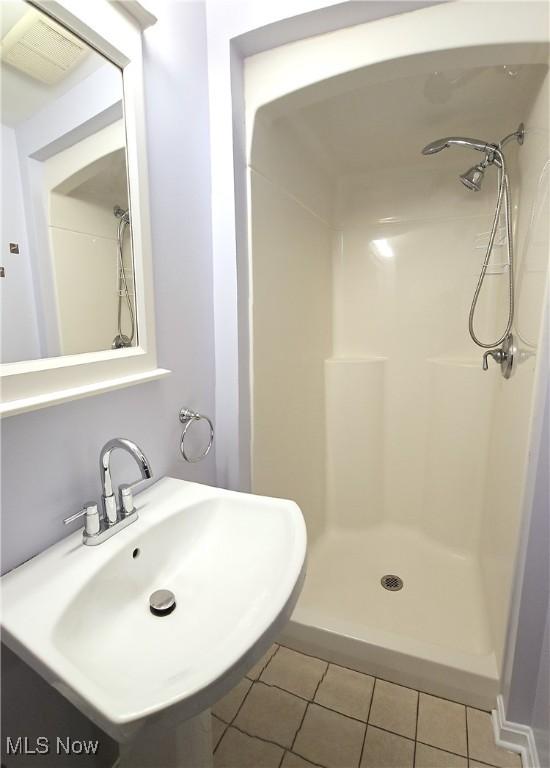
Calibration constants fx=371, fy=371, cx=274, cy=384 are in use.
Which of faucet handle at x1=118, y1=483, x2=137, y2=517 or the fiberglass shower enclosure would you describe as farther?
the fiberglass shower enclosure

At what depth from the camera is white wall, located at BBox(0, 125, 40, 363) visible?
0.67 metres

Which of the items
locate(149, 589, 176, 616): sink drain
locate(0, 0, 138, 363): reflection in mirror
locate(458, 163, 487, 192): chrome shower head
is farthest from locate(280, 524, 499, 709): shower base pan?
locate(458, 163, 487, 192): chrome shower head

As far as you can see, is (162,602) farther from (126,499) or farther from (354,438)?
(354,438)

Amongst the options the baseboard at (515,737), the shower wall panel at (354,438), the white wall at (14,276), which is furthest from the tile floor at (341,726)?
the white wall at (14,276)

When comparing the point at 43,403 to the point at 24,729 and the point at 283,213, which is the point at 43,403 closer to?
the point at 24,729

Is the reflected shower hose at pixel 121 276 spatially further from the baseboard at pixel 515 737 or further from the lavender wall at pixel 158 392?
the baseboard at pixel 515 737

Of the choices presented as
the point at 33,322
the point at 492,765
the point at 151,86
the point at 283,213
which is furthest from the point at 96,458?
the point at 492,765

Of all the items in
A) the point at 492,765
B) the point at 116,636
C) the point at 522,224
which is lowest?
the point at 492,765

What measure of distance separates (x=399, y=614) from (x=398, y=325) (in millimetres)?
1328

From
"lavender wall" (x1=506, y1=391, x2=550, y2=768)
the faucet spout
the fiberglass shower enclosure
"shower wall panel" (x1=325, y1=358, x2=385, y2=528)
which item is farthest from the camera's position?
"shower wall panel" (x1=325, y1=358, x2=385, y2=528)

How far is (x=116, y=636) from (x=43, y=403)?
1.44 ft

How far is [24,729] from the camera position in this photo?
0.73 metres

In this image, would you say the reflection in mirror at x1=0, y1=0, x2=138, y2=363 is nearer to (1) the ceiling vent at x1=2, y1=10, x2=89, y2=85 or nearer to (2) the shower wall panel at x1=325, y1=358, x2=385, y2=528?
(1) the ceiling vent at x1=2, y1=10, x2=89, y2=85
